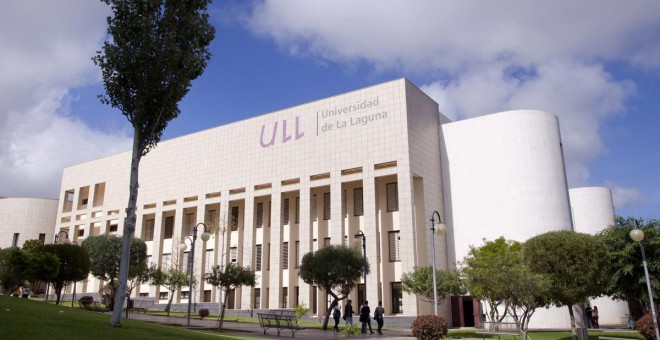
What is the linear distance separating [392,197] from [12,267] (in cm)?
2772

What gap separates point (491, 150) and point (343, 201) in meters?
13.1

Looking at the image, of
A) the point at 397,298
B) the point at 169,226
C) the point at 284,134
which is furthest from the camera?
the point at 169,226

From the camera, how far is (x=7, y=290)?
37312 millimetres

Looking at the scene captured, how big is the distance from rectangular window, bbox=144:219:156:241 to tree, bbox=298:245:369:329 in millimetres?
32103

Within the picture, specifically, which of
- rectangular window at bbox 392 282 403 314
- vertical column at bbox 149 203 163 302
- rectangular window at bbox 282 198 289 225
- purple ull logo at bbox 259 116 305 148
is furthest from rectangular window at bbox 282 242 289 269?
vertical column at bbox 149 203 163 302

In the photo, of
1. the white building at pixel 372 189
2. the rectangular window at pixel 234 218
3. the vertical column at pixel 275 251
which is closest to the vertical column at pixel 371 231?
the white building at pixel 372 189

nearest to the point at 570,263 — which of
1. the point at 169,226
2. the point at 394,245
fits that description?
the point at 394,245

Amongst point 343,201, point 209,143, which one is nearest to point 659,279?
point 343,201

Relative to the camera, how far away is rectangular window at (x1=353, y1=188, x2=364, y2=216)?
1754 inches

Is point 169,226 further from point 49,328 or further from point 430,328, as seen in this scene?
point 49,328

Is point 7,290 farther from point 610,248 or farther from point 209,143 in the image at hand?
point 610,248

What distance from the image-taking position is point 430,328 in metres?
21.4

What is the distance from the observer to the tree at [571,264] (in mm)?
24781

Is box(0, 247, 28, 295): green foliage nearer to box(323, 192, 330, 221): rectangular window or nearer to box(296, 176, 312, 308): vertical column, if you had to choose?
box(296, 176, 312, 308): vertical column
